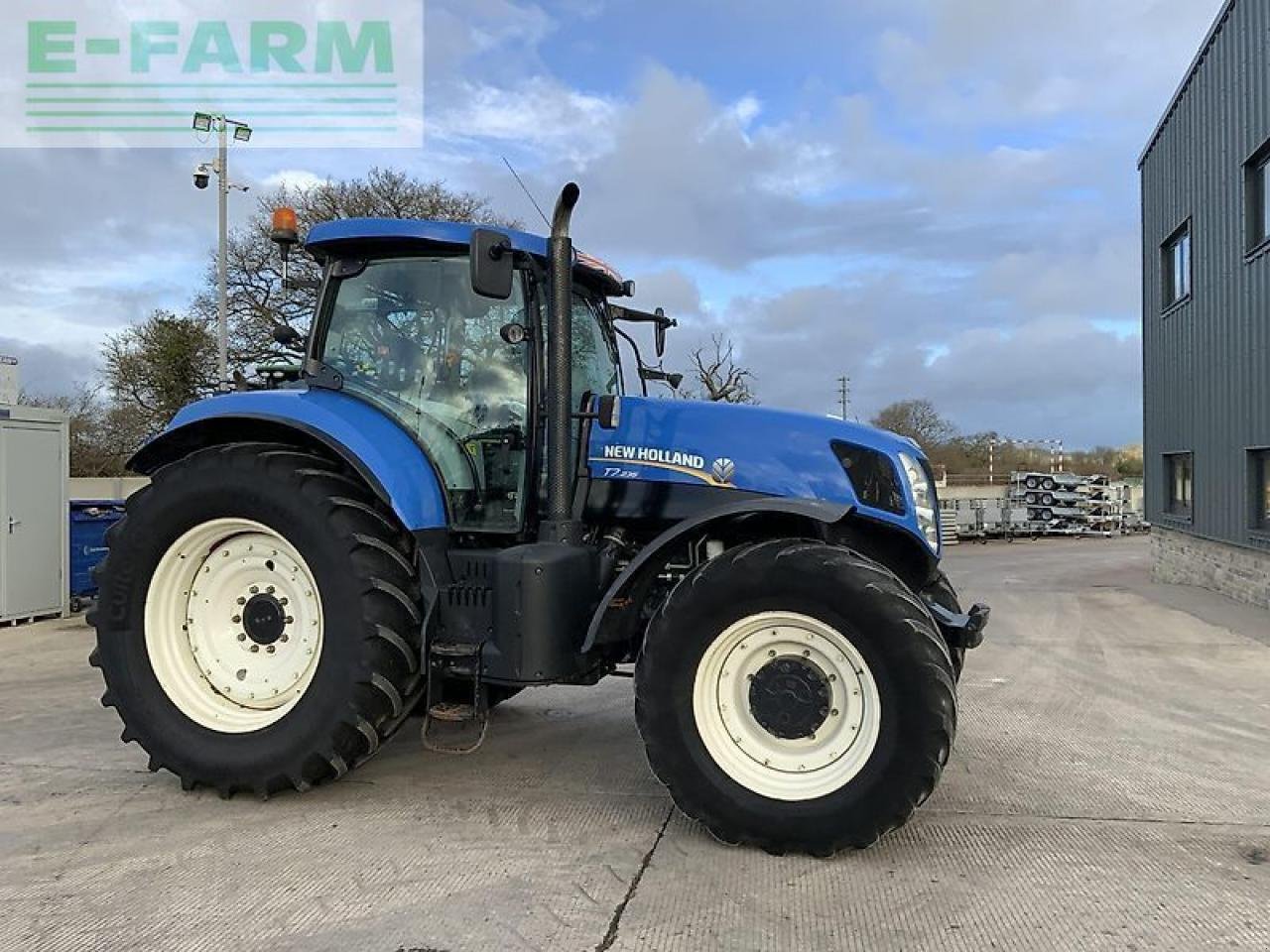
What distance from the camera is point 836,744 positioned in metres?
3.65

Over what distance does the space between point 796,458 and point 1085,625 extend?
7.47 m

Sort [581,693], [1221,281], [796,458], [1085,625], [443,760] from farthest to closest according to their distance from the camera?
[1221,281] < [1085,625] < [581,693] < [443,760] < [796,458]

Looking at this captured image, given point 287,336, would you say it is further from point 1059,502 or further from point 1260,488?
point 1059,502

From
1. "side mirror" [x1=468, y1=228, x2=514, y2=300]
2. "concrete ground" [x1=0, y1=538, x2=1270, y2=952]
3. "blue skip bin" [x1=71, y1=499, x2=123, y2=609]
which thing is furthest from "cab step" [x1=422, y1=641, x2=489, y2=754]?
"blue skip bin" [x1=71, y1=499, x2=123, y2=609]

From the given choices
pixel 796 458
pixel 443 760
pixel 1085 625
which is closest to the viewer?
pixel 796 458

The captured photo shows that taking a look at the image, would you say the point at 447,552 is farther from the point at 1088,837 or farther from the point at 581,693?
the point at 1088,837

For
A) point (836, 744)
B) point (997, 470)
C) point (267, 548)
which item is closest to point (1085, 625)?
point (836, 744)

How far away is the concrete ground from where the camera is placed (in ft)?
10.1

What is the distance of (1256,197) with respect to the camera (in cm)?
1098

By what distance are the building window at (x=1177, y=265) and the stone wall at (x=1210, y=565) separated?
360 cm

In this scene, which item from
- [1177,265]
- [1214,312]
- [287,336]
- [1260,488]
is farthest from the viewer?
[1177,265]

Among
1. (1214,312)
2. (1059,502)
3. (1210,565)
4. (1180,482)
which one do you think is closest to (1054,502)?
(1059,502)

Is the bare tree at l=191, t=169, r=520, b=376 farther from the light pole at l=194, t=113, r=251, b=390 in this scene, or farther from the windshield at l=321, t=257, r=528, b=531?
the windshield at l=321, t=257, r=528, b=531

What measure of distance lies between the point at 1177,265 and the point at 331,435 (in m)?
14.7
